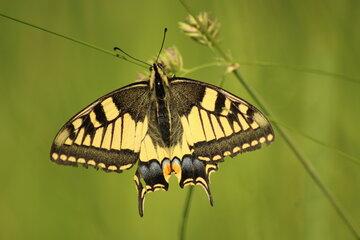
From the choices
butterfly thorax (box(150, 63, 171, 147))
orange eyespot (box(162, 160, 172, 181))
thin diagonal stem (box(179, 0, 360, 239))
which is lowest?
thin diagonal stem (box(179, 0, 360, 239))

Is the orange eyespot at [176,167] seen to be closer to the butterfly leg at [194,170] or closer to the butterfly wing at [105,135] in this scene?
the butterfly leg at [194,170]

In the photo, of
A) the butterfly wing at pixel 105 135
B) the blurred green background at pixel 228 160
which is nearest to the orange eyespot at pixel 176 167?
the butterfly wing at pixel 105 135

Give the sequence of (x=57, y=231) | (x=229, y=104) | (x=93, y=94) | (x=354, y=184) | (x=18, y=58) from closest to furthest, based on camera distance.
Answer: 1. (x=229, y=104)
2. (x=354, y=184)
3. (x=57, y=231)
4. (x=93, y=94)
5. (x=18, y=58)

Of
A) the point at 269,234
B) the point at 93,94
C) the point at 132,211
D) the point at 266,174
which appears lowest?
the point at 269,234

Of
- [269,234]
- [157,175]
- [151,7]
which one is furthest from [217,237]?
[151,7]

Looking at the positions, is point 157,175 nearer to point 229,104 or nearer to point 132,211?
point 229,104

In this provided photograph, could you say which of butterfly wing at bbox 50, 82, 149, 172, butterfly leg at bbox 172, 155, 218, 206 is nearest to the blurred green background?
butterfly leg at bbox 172, 155, 218, 206

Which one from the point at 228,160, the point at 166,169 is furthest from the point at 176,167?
the point at 228,160

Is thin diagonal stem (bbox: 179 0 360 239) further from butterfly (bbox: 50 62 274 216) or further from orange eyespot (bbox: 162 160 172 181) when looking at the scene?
orange eyespot (bbox: 162 160 172 181)

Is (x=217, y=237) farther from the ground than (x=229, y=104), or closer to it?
closer to it
